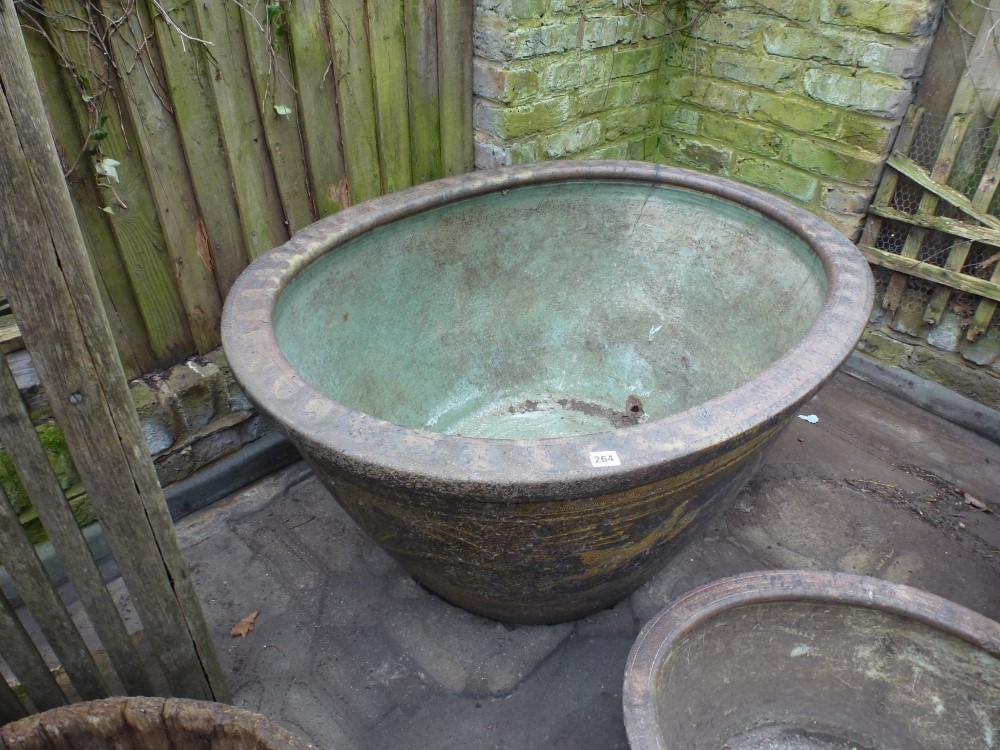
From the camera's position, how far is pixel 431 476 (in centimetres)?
115

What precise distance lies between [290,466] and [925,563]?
216 cm

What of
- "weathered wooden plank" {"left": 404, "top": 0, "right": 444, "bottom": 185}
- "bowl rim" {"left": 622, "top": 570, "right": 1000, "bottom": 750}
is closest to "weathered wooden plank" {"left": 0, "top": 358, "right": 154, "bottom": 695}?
"bowl rim" {"left": 622, "top": 570, "right": 1000, "bottom": 750}

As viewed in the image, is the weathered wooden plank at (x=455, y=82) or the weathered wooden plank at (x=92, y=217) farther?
the weathered wooden plank at (x=455, y=82)

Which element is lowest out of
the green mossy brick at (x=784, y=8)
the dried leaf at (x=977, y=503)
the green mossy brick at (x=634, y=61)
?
the dried leaf at (x=977, y=503)

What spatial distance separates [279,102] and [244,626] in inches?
61.7

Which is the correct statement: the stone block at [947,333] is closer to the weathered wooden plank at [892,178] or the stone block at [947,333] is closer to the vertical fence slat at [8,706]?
the weathered wooden plank at [892,178]

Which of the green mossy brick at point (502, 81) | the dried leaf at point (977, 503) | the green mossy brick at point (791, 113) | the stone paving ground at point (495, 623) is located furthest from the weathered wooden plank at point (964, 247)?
the green mossy brick at point (502, 81)

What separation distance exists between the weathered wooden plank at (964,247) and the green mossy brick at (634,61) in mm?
1367

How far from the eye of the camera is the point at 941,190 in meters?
2.53

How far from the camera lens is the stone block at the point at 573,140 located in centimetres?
277

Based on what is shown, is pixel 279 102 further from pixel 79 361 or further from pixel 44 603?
pixel 44 603

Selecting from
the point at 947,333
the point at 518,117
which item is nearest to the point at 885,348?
the point at 947,333

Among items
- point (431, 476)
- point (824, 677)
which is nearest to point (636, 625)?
point (824, 677)

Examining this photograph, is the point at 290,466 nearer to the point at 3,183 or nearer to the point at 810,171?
the point at 3,183
